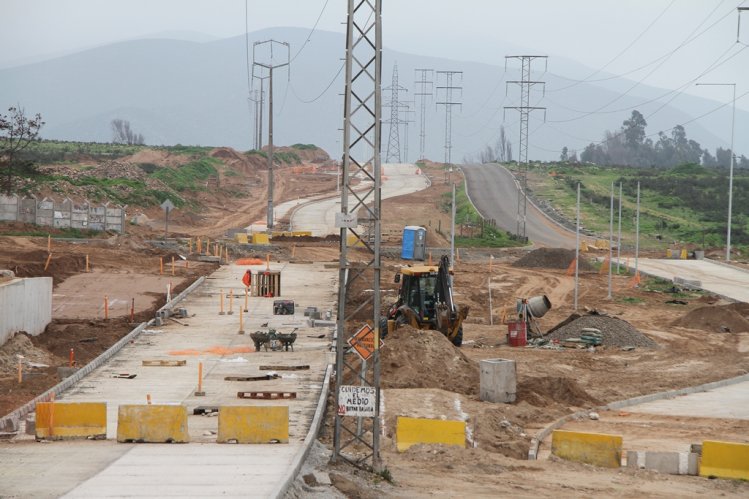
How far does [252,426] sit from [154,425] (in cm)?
175

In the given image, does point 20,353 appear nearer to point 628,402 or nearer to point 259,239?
point 628,402

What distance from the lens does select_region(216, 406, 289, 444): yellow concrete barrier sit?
2131cm

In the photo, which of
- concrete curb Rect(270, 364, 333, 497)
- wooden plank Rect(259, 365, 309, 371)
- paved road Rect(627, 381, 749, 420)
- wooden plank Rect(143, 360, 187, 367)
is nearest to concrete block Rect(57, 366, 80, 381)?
wooden plank Rect(143, 360, 187, 367)

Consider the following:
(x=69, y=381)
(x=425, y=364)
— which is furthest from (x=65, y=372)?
(x=425, y=364)

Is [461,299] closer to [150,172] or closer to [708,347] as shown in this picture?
[708,347]

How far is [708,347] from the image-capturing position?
41562mm

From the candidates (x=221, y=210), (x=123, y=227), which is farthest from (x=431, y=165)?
(x=123, y=227)

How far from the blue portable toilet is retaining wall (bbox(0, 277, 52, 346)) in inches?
1287

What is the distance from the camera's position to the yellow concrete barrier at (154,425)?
21281 mm

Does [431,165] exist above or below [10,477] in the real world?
above

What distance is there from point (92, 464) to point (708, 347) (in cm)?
2751

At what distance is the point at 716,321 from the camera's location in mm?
46938

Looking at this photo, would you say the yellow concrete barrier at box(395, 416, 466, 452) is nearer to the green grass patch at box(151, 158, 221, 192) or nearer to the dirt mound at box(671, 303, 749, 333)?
the dirt mound at box(671, 303, 749, 333)

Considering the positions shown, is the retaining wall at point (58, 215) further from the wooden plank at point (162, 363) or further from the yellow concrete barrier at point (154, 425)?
the yellow concrete barrier at point (154, 425)
